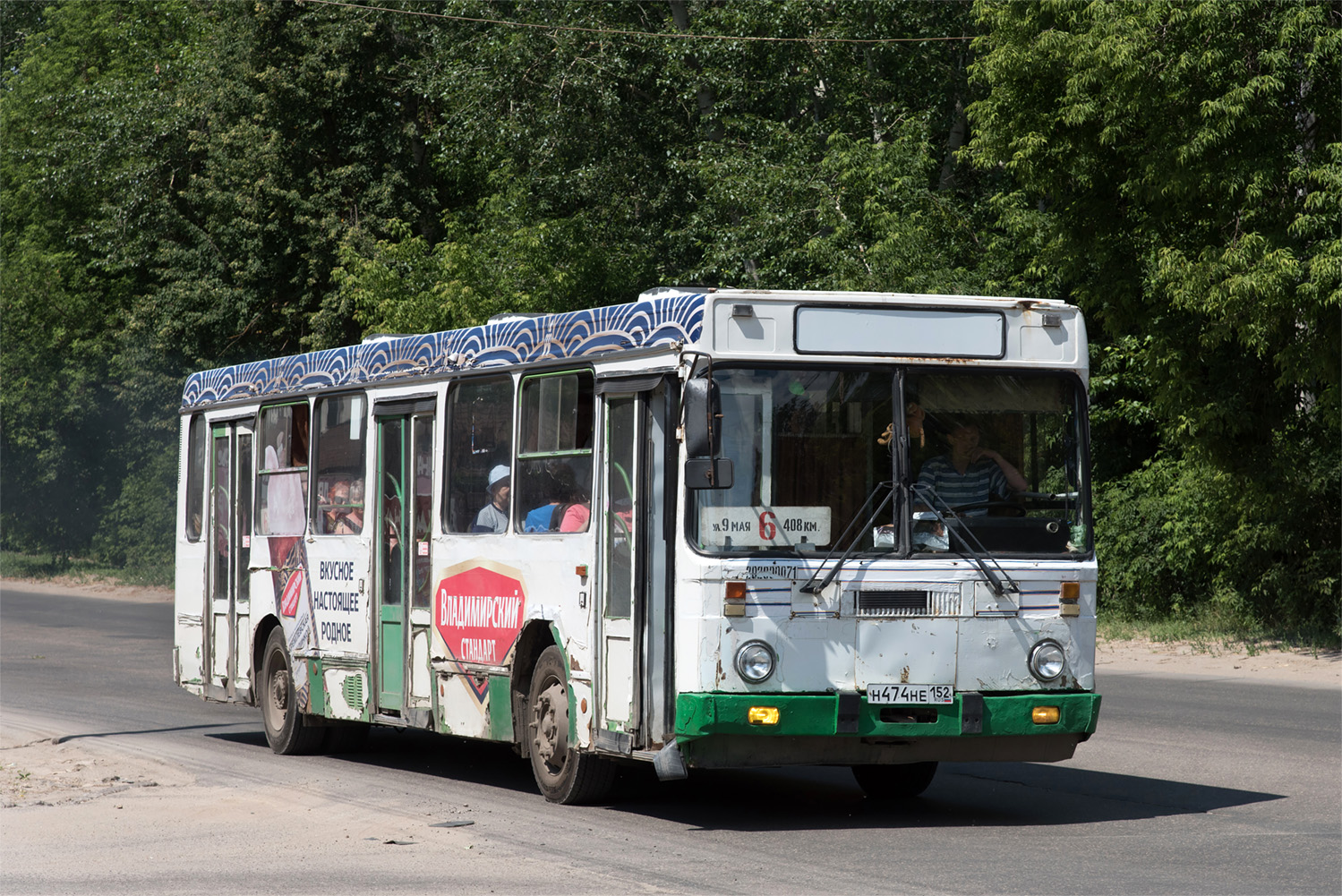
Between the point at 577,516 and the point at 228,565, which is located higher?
the point at 577,516

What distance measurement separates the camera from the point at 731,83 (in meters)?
31.1

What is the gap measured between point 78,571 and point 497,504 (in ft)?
136

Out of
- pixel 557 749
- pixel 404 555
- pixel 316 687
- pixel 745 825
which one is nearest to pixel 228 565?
pixel 316 687

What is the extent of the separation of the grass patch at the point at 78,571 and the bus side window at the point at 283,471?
3012 cm

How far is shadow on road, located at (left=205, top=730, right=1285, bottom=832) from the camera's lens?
9867mm

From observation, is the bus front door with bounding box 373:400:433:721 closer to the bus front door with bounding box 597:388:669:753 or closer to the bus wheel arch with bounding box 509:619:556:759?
the bus wheel arch with bounding box 509:619:556:759

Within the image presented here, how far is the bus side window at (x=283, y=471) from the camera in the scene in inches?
536

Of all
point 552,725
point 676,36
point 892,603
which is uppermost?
point 676,36

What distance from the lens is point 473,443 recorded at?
37.1 feet

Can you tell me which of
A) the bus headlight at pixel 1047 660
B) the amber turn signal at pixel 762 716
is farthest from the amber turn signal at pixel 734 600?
the bus headlight at pixel 1047 660

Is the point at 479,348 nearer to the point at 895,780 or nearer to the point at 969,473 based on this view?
the point at 969,473

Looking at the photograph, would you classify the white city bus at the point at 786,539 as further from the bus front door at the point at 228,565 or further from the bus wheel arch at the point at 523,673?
the bus front door at the point at 228,565

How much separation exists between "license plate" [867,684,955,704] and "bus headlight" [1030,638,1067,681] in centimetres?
51

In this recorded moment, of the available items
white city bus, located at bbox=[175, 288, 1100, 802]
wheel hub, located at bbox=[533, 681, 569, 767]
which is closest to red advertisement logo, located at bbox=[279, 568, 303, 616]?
white city bus, located at bbox=[175, 288, 1100, 802]
